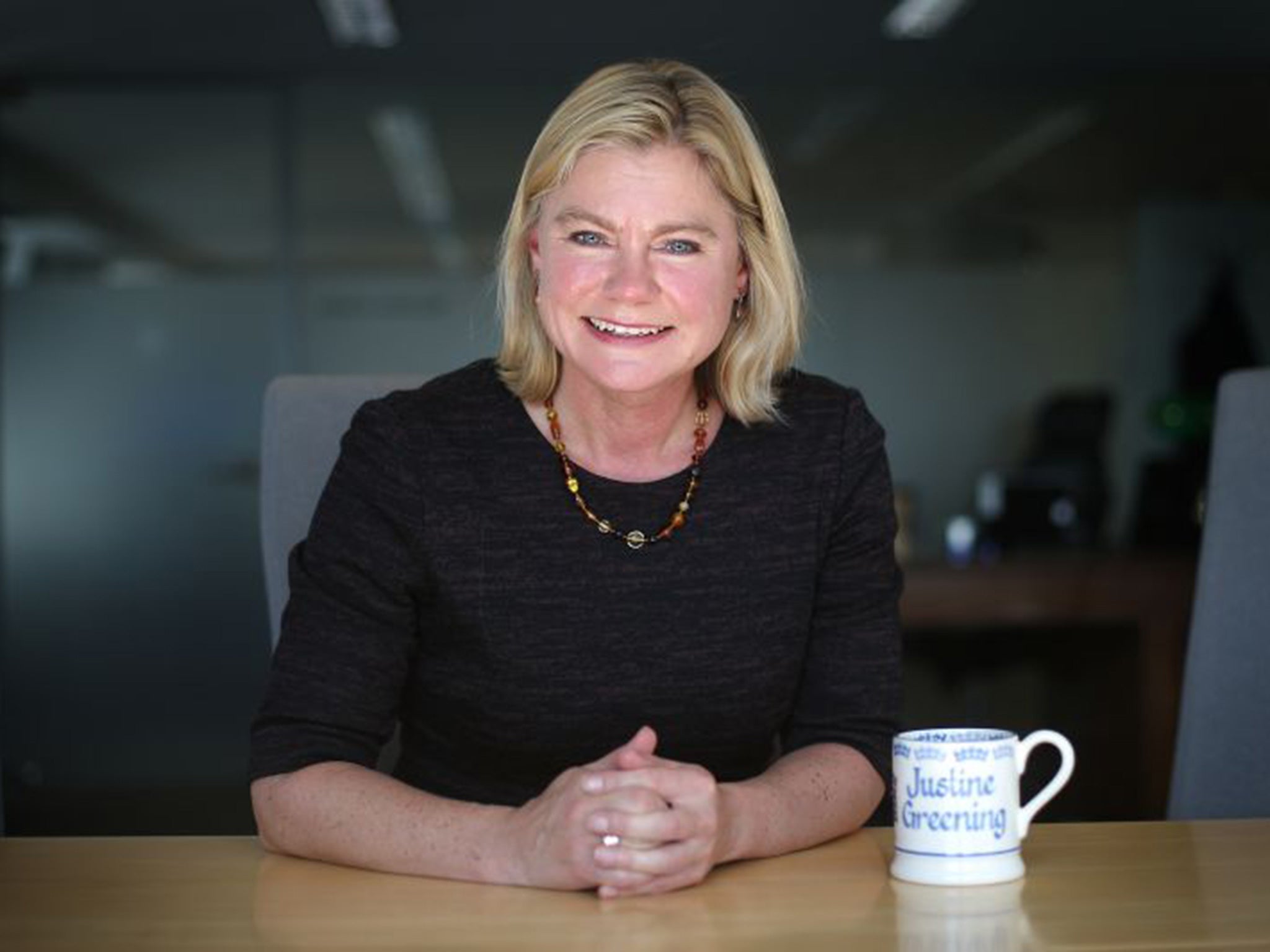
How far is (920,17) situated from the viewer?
6.04 metres

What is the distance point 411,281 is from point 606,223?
4.85 m

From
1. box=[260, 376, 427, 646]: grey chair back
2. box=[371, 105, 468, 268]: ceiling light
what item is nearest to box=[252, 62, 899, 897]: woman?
box=[260, 376, 427, 646]: grey chair back

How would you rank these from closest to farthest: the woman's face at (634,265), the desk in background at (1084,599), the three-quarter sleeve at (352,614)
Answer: the three-quarter sleeve at (352,614) < the woman's face at (634,265) < the desk in background at (1084,599)

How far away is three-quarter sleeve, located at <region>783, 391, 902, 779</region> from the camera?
1.77 m

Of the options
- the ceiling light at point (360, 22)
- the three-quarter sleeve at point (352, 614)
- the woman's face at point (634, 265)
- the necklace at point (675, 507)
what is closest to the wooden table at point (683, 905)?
the three-quarter sleeve at point (352, 614)

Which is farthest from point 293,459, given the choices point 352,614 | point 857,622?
point 857,622

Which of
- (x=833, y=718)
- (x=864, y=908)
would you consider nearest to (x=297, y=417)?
(x=833, y=718)

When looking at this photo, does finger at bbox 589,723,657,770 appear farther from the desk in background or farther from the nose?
the desk in background

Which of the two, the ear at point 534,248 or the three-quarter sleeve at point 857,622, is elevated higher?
the ear at point 534,248

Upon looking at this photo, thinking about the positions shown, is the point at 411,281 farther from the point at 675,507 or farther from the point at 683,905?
the point at 683,905

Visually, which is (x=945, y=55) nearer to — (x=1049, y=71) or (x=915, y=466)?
(x=1049, y=71)

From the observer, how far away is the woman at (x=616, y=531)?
1732mm

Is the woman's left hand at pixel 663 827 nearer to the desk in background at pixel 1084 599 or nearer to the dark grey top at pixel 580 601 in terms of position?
the dark grey top at pixel 580 601

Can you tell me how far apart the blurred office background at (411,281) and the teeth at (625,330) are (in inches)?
184
